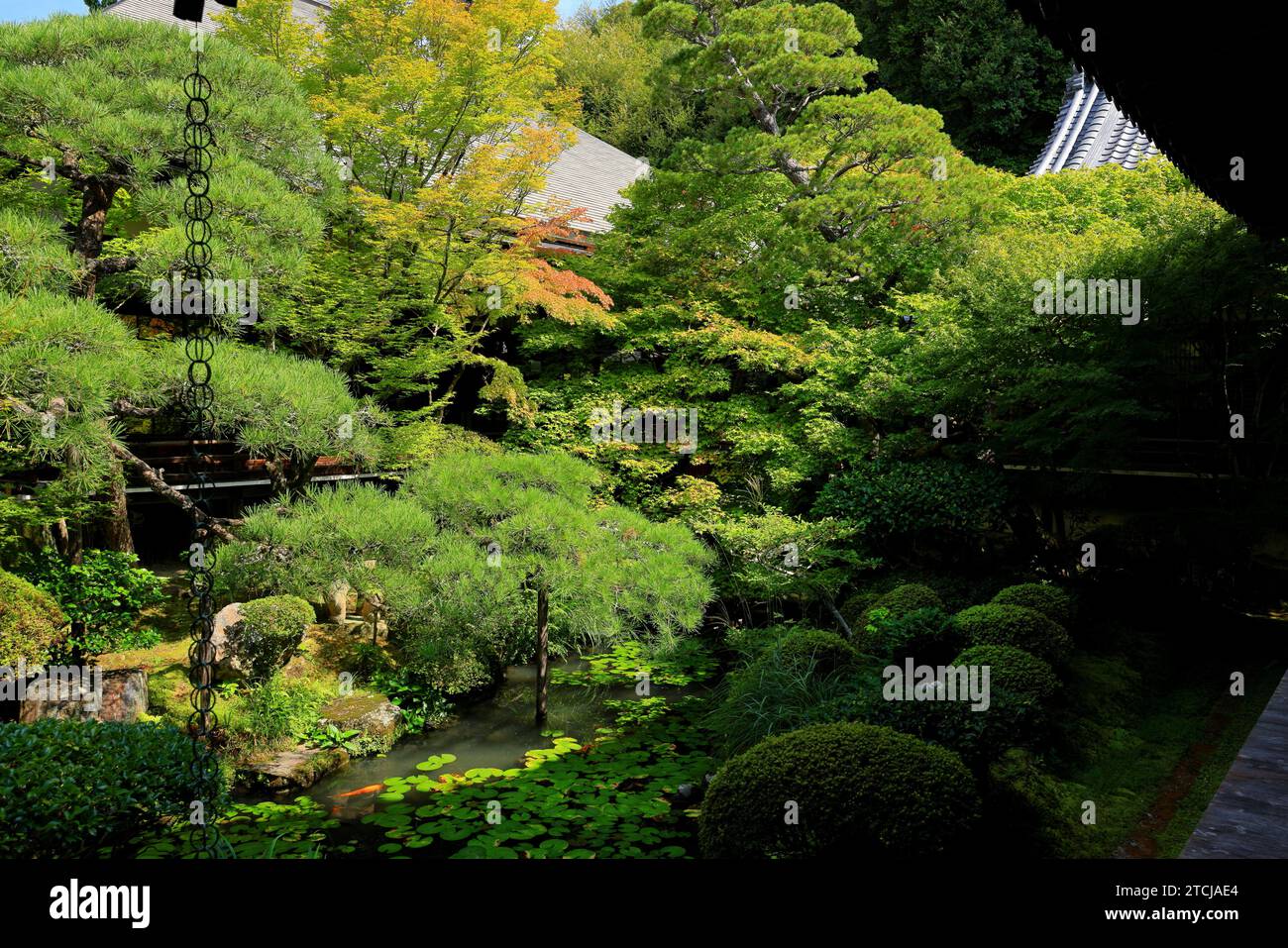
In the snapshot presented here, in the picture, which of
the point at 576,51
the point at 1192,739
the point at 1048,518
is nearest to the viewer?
the point at 1192,739

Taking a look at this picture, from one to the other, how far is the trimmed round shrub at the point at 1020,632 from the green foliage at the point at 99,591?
779cm

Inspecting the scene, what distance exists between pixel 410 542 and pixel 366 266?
5.54 m

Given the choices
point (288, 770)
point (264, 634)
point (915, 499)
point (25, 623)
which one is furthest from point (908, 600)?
point (25, 623)

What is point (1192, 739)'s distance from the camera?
6262 millimetres

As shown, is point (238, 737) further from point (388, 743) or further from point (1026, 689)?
point (1026, 689)

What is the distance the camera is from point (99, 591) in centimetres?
806

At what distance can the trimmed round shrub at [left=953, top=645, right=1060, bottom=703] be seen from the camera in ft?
19.0

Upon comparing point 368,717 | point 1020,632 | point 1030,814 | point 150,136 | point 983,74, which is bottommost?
point 368,717

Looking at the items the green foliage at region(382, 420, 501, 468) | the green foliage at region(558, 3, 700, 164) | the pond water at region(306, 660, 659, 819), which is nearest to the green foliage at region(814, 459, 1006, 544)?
the pond water at region(306, 660, 659, 819)

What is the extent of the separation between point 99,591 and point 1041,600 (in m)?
8.96

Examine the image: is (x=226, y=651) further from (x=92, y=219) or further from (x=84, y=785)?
(x=92, y=219)

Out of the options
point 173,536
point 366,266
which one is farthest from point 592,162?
point 173,536

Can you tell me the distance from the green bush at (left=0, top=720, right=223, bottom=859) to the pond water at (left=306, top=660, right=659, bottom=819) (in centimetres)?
153

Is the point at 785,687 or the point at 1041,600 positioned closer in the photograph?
the point at 785,687
